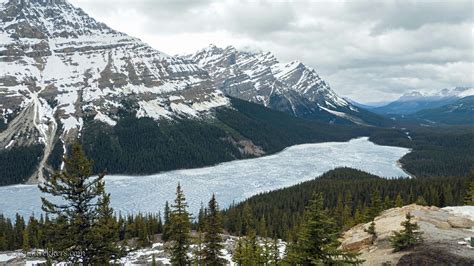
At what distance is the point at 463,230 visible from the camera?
42.9 meters

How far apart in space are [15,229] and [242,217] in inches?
2335

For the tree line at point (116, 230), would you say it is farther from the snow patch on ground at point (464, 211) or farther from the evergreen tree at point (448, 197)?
the evergreen tree at point (448, 197)

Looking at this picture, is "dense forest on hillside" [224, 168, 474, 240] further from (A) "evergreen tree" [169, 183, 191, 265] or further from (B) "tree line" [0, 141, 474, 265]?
(A) "evergreen tree" [169, 183, 191, 265]

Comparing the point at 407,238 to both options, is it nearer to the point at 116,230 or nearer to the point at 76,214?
the point at 116,230

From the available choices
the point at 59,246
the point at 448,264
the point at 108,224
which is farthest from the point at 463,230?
the point at 59,246

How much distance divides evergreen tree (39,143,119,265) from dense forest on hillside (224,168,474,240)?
235 ft

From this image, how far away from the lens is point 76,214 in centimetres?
2714

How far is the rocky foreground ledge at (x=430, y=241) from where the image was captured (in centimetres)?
3244

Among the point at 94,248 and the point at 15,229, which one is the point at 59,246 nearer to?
the point at 94,248

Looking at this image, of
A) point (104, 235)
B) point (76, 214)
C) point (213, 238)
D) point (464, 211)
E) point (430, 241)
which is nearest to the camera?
point (76, 214)

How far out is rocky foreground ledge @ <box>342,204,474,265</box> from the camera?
32.4 m

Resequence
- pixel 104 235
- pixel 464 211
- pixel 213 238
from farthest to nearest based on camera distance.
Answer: pixel 464 211
pixel 213 238
pixel 104 235

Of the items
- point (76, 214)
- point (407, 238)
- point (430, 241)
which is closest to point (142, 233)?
point (407, 238)

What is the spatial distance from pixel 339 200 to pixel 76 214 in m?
103
